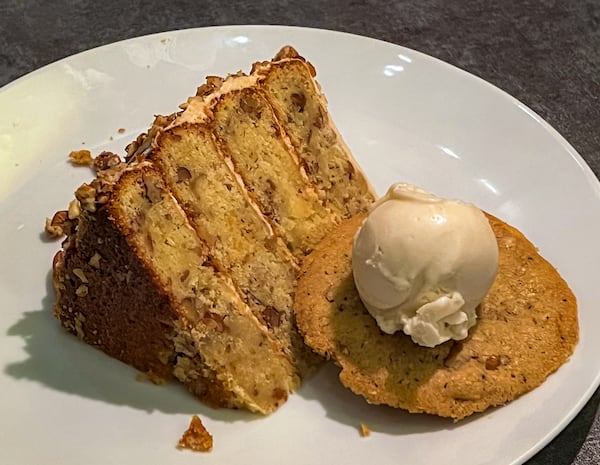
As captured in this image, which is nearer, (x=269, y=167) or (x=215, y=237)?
(x=215, y=237)

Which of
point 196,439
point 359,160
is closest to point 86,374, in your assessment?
point 196,439

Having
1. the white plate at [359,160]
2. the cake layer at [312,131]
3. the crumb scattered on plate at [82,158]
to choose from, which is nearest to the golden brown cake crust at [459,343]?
the white plate at [359,160]

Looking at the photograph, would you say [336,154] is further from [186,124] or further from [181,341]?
[181,341]

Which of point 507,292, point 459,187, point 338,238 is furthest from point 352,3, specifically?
point 507,292

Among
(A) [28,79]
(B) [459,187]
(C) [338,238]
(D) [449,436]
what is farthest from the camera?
(A) [28,79]

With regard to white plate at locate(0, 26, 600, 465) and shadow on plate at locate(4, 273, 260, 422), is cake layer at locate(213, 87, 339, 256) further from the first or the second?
shadow on plate at locate(4, 273, 260, 422)

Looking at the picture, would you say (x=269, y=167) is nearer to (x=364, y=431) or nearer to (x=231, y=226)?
(x=231, y=226)

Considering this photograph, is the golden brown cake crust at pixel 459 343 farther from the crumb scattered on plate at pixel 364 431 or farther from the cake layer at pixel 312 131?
the cake layer at pixel 312 131
